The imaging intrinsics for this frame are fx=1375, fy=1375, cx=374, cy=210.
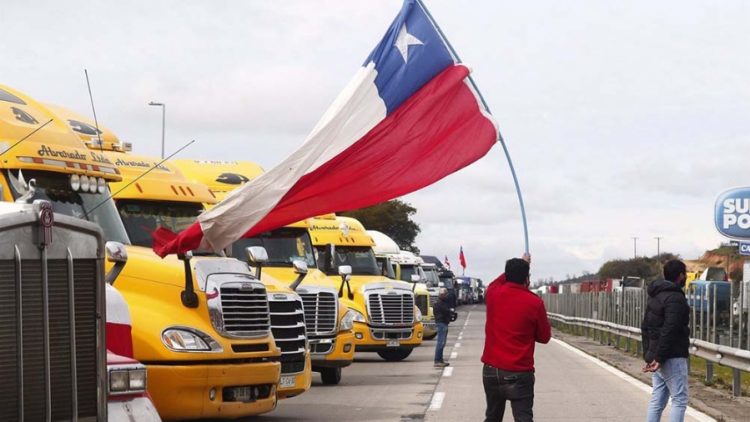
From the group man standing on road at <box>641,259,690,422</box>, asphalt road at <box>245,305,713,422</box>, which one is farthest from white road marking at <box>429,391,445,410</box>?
man standing on road at <box>641,259,690,422</box>

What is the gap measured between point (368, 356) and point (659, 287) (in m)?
20.1

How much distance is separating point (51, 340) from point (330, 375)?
558 inches

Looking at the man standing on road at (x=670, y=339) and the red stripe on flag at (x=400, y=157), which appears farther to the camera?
the man standing on road at (x=670, y=339)

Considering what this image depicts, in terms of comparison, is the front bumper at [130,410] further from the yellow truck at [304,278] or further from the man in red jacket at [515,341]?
the yellow truck at [304,278]

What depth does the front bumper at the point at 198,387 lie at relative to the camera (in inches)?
502

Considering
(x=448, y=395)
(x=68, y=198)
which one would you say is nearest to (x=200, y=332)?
(x=68, y=198)

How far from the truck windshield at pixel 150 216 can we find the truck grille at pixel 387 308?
12.9m

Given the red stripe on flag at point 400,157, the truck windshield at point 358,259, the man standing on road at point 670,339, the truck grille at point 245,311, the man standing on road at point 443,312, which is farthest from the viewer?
the truck windshield at point 358,259

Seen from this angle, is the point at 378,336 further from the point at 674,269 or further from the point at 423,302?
the point at 674,269

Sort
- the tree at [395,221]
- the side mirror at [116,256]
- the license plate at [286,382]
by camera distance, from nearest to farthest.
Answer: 1. the side mirror at [116,256]
2. the license plate at [286,382]
3. the tree at [395,221]

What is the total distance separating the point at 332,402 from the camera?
1859 cm

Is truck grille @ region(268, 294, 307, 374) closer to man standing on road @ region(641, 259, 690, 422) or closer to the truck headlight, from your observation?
the truck headlight

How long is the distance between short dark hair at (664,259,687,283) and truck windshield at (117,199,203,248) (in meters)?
5.51

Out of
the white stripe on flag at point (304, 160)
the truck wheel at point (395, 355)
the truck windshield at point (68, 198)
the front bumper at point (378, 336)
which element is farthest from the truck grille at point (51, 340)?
the truck wheel at point (395, 355)
